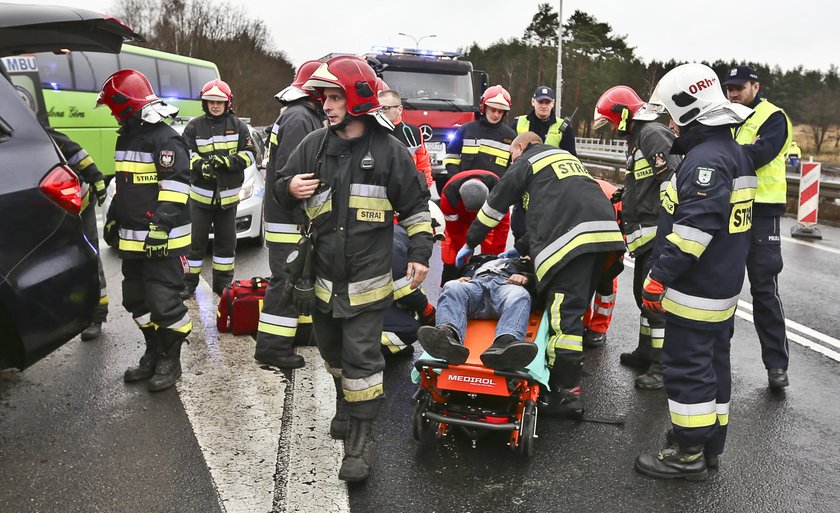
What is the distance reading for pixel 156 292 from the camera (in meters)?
4.82

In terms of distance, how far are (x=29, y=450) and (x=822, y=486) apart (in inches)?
168

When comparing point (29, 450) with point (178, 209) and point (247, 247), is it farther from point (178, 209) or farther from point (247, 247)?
point (247, 247)

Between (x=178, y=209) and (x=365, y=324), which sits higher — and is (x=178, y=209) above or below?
above

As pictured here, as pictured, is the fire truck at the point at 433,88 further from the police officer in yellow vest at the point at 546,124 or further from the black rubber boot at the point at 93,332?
the black rubber boot at the point at 93,332

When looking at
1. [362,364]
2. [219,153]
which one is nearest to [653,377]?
[362,364]

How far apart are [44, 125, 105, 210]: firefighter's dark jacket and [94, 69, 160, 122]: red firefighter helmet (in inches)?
34.7

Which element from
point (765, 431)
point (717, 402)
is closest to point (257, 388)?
point (717, 402)

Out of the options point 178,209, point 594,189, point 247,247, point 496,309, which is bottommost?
point 247,247

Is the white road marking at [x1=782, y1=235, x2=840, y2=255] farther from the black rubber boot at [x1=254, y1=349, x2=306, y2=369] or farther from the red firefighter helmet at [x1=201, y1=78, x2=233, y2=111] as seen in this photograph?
the red firefighter helmet at [x1=201, y1=78, x2=233, y2=111]

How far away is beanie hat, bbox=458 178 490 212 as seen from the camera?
215 inches

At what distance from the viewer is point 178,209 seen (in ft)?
15.9

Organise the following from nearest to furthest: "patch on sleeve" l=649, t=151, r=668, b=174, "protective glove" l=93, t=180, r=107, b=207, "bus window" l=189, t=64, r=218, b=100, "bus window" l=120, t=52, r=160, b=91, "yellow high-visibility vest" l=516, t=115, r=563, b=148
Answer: "patch on sleeve" l=649, t=151, r=668, b=174 → "protective glove" l=93, t=180, r=107, b=207 → "yellow high-visibility vest" l=516, t=115, r=563, b=148 → "bus window" l=120, t=52, r=160, b=91 → "bus window" l=189, t=64, r=218, b=100

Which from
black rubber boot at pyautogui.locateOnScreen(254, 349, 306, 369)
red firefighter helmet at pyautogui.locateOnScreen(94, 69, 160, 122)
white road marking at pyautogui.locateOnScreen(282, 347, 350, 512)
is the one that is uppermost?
red firefighter helmet at pyautogui.locateOnScreen(94, 69, 160, 122)

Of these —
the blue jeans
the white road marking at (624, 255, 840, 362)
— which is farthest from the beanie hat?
the white road marking at (624, 255, 840, 362)
